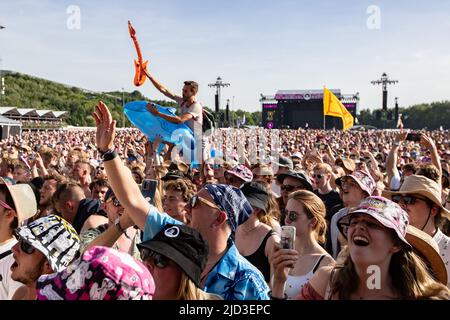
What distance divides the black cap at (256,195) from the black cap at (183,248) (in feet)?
5.38

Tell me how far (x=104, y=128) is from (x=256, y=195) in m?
1.40

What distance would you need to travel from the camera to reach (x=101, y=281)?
1608mm

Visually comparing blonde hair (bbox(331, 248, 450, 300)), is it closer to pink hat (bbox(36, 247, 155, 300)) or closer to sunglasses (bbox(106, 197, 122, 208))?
pink hat (bbox(36, 247, 155, 300))

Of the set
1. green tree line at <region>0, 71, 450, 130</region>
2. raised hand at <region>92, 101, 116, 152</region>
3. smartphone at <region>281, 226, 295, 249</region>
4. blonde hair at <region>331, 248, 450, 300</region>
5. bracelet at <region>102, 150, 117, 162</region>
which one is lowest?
blonde hair at <region>331, 248, 450, 300</region>

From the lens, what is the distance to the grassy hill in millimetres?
A: 77500

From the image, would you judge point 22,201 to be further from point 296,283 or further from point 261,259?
point 296,283

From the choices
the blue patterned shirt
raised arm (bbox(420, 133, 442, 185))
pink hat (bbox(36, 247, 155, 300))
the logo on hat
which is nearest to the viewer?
pink hat (bbox(36, 247, 155, 300))

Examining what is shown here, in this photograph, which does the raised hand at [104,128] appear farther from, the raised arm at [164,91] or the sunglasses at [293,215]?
the raised arm at [164,91]

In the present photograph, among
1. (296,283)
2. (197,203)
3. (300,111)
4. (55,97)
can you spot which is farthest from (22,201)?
(55,97)

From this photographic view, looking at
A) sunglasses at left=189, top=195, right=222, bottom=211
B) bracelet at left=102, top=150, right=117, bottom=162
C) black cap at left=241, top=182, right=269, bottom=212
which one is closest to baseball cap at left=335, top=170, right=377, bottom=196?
black cap at left=241, top=182, right=269, bottom=212

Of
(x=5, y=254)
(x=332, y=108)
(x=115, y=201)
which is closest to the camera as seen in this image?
(x=5, y=254)

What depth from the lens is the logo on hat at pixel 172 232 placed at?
2.18 meters
